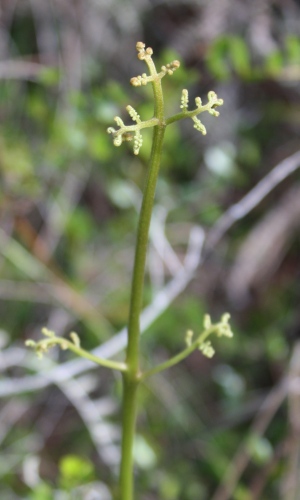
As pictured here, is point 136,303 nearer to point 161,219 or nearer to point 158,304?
point 158,304

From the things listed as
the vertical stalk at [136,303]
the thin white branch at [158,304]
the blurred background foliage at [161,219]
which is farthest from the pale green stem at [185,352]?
the blurred background foliage at [161,219]

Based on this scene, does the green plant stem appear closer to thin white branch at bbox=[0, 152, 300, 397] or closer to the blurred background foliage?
thin white branch at bbox=[0, 152, 300, 397]

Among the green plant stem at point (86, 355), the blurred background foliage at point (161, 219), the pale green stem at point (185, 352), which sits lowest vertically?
the pale green stem at point (185, 352)

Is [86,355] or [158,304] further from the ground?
[158,304]

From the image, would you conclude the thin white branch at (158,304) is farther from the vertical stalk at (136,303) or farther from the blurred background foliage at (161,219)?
the vertical stalk at (136,303)

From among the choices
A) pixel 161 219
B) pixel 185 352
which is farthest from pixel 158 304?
pixel 185 352

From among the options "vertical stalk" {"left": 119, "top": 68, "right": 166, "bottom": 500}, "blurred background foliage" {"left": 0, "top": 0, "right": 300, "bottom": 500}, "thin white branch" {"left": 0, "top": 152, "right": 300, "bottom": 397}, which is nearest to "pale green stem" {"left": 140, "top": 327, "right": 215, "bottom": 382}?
"vertical stalk" {"left": 119, "top": 68, "right": 166, "bottom": 500}

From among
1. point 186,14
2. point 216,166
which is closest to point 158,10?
point 186,14
